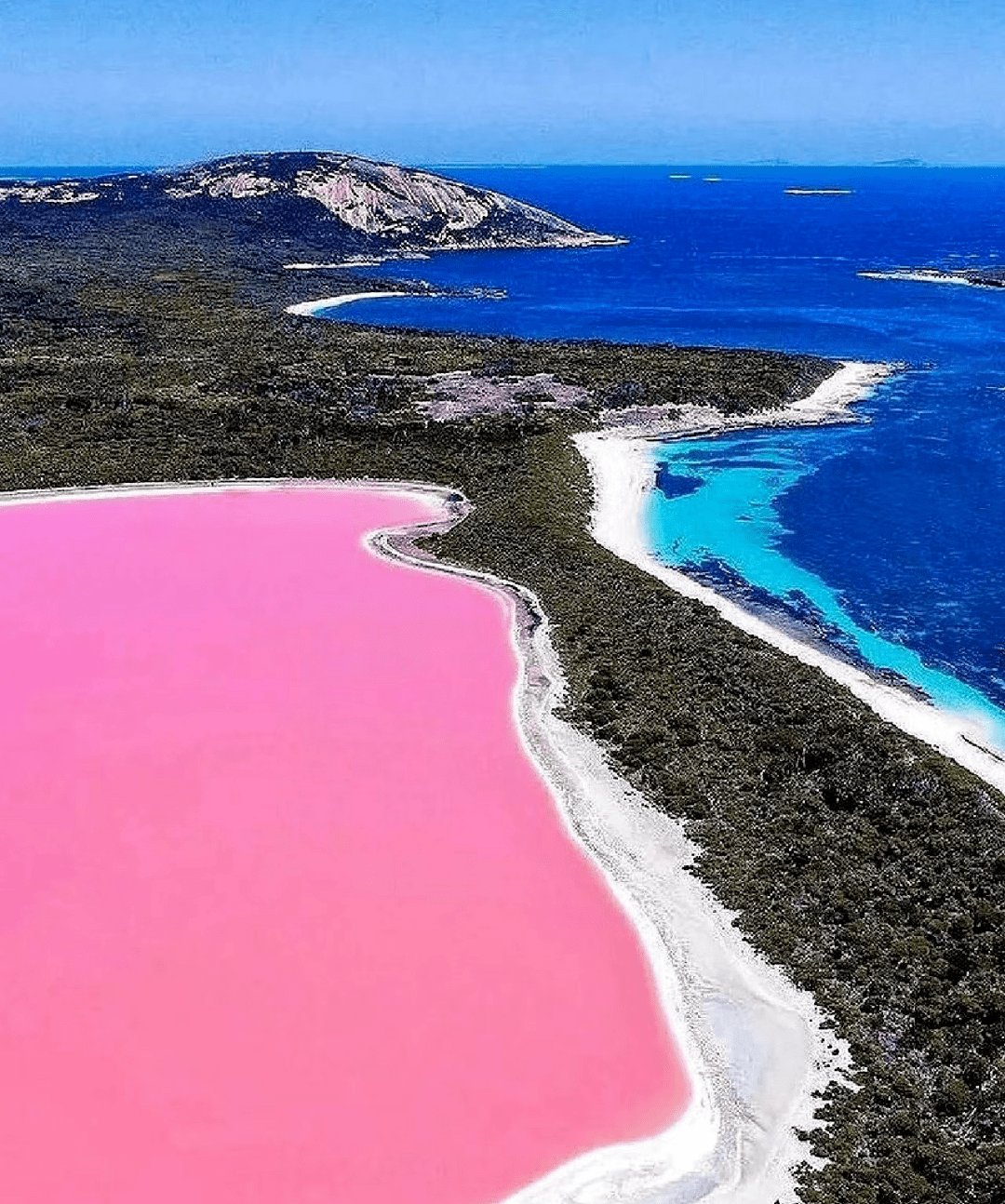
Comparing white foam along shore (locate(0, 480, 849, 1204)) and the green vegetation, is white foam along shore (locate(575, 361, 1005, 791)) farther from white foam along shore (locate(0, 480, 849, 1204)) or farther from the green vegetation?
white foam along shore (locate(0, 480, 849, 1204))

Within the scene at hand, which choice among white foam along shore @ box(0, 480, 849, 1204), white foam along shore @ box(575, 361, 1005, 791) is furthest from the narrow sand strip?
white foam along shore @ box(0, 480, 849, 1204)

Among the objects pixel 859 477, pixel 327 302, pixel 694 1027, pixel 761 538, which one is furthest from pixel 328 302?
pixel 694 1027

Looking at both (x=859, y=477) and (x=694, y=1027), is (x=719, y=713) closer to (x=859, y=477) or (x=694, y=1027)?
(x=694, y=1027)

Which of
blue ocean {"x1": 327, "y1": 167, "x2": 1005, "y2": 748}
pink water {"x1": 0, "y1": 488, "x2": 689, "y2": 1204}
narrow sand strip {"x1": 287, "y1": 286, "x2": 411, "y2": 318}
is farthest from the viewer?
narrow sand strip {"x1": 287, "y1": 286, "x2": 411, "y2": 318}

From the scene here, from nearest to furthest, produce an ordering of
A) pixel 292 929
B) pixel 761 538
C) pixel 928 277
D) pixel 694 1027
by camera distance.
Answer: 1. pixel 694 1027
2. pixel 292 929
3. pixel 761 538
4. pixel 928 277

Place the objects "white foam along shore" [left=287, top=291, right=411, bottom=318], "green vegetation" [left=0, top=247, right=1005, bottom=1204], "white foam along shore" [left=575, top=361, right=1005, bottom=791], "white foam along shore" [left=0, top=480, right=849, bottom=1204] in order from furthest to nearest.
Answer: "white foam along shore" [left=287, top=291, right=411, bottom=318] → "white foam along shore" [left=575, top=361, right=1005, bottom=791] → "green vegetation" [left=0, top=247, right=1005, bottom=1204] → "white foam along shore" [left=0, top=480, right=849, bottom=1204]
